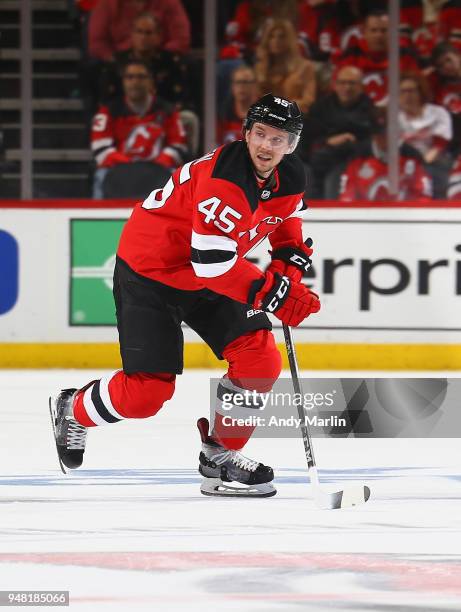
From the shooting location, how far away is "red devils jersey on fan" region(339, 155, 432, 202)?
277 inches

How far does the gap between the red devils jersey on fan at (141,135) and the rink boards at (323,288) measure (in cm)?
31

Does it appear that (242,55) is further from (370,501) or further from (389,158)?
(370,501)

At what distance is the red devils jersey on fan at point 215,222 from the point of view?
3.31 metres

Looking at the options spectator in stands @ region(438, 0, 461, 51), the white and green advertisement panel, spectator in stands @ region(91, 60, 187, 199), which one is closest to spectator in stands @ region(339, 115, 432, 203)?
spectator in stands @ region(438, 0, 461, 51)

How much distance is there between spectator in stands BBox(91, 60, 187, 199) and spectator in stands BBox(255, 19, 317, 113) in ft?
1.75

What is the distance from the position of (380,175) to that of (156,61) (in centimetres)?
135

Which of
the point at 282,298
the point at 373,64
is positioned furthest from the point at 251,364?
the point at 373,64

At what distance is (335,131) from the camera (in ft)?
23.1

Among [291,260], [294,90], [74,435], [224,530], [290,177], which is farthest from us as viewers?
[294,90]

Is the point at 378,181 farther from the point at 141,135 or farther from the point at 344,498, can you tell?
the point at 344,498

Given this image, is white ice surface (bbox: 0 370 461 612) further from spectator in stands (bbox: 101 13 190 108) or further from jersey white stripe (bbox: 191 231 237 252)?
spectator in stands (bbox: 101 13 190 108)

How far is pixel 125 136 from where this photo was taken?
7.07 m

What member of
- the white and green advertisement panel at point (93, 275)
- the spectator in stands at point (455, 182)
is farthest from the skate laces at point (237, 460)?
the spectator in stands at point (455, 182)

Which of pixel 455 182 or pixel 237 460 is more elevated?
pixel 455 182
